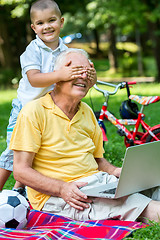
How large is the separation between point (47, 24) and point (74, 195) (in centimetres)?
157

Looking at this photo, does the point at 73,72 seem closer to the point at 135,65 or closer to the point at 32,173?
the point at 32,173

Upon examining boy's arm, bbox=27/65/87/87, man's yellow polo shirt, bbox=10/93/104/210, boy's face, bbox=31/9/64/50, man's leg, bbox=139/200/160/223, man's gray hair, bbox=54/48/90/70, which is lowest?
man's leg, bbox=139/200/160/223

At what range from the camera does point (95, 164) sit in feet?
10.6

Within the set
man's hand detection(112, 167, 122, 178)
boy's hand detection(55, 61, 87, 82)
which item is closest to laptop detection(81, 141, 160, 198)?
man's hand detection(112, 167, 122, 178)

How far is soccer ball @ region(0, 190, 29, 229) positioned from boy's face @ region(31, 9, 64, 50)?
1.44m

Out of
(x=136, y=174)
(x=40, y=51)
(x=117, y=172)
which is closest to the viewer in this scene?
(x=136, y=174)

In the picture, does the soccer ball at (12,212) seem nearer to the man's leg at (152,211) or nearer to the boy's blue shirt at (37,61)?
the man's leg at (152,211)

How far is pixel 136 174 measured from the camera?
2.75 meters

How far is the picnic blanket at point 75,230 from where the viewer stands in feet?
8.73

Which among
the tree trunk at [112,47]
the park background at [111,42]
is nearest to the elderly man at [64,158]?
the park background at [111,42]

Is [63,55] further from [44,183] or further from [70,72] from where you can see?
[44,183]

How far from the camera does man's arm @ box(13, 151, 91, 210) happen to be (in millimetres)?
2850

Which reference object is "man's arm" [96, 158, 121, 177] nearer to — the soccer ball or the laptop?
the laptop

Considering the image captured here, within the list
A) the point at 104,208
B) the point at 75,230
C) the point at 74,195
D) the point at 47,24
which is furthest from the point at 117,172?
the point at 47,24
